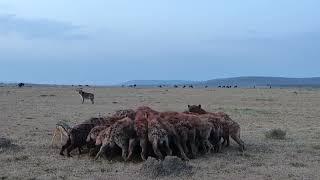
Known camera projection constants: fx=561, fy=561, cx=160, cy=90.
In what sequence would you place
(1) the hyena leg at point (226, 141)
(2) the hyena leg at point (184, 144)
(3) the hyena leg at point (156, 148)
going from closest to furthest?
(3) the hyena leg at point (156, 148)
(2) the hyena leg at point (184, 144)
(1) the hyena leg at point (226, 141)

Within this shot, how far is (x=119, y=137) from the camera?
43.0 feet

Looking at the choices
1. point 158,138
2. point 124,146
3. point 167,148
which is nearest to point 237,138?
point 167,148

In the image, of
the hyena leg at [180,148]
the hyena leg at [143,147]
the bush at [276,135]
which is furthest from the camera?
the bush at [276,135]

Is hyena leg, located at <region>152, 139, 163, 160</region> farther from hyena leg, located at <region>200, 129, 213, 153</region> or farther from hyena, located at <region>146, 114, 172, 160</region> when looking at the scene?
hyena leg, located at <region>200, 129, 213, 153</region>

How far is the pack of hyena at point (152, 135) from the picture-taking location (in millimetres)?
13086

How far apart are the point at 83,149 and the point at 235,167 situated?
166 inches

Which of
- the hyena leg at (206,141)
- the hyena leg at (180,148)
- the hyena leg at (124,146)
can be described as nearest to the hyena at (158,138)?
the hyena leg at (180,148)

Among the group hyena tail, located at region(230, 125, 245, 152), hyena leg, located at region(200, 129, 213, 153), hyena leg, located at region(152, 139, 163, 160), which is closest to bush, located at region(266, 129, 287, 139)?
hyena tail, located at region(230, 125, 245, 152)

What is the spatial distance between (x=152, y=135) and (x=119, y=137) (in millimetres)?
795

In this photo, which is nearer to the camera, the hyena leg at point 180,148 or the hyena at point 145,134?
the hyena at point 145,134

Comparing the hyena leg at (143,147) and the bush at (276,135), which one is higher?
the hyena leg at (143,147)

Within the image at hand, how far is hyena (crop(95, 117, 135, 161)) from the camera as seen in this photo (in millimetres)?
13117

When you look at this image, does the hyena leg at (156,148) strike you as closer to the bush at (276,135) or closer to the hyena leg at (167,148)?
the hyena leg at (167,148)

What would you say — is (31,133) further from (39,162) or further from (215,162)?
(215,162)
